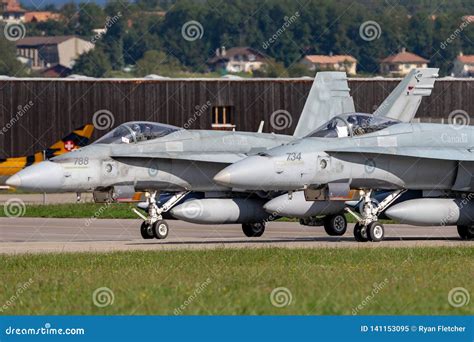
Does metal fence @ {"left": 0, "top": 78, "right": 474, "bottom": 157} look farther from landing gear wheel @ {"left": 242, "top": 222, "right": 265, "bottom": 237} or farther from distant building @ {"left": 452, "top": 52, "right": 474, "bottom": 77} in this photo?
distant building @ {"left": 452, "top": 52, "right": 474, "bottom": 77}

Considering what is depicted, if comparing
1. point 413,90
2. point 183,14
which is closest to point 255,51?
point 183,14

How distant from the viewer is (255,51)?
12281 cm

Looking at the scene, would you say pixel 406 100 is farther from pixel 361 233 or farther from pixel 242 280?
pixel 242 280

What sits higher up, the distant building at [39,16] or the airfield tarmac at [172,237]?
the airfield tarmac at [172,237]

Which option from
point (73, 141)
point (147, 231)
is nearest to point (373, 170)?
point (147, 231)

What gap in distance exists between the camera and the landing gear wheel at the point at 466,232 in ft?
91.6

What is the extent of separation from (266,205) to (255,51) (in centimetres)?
9598

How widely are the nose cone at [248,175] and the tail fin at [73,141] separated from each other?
1232 inches

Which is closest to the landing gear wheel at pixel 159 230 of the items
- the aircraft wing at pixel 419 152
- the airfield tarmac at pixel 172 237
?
the airfield tarmac at pixel 172 237

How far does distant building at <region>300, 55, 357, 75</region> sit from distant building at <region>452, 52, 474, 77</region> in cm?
859

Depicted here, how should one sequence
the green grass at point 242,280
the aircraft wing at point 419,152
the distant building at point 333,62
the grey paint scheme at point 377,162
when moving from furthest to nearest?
the distant building at point 333,62
the aircraft wing at point 419,152
the grey paint scheme at point 377,162
the green grass at point 242,280

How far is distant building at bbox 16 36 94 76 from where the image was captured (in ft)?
415

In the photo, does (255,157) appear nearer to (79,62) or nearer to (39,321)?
→ (39,321)

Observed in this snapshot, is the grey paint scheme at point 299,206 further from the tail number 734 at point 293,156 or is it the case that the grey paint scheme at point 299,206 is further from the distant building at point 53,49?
the distant building at point 53,49
